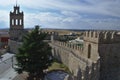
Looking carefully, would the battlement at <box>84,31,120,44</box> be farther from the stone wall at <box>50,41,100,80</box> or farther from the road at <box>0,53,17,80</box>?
the road at <box>0,53,17,80</box>

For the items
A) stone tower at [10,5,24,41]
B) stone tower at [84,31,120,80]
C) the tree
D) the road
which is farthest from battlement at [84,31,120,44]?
stone tower at [10,5,24,41]

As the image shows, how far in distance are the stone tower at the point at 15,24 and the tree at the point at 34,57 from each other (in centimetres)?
3051

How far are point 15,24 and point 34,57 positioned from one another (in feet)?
110

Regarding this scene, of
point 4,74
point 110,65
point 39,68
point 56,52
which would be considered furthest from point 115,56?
point 56,52

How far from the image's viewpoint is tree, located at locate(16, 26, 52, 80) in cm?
2720

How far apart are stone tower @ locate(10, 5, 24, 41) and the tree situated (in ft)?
100

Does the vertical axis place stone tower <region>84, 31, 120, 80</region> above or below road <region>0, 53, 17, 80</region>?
above

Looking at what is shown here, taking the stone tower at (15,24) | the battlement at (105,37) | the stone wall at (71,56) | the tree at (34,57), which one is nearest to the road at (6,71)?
the tree at (34,57)

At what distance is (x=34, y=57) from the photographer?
90.7 feet

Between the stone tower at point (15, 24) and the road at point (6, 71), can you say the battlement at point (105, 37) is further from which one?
the stone tower at point (15, 24)

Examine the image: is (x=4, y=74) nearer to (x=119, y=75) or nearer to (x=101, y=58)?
(x=101, y=58)

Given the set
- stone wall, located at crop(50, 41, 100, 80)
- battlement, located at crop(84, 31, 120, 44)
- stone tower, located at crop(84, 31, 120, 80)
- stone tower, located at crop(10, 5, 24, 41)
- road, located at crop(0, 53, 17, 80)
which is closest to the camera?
stone tower, located at crop(84, 31, 120, 80)

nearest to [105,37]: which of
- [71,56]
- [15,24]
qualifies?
[71,56]

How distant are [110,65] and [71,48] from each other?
13990 mm
